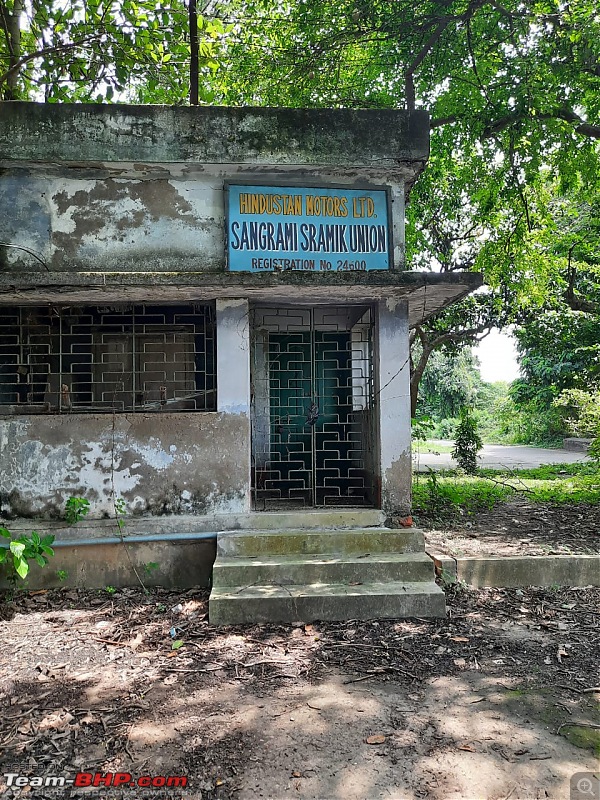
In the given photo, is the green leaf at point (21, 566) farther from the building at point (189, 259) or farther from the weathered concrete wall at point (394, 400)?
the weathered concrete wall at point (394, 400)

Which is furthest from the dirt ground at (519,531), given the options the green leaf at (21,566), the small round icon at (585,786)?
the green leaf at (21,566)

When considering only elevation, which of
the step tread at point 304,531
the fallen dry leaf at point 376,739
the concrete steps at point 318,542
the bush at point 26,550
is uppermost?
the bush at point 26,550

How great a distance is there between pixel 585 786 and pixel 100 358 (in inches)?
243

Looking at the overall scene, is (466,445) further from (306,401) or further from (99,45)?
(99,45)

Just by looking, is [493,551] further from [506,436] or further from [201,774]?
[506,436]

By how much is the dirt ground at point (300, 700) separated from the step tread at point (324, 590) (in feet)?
0.83

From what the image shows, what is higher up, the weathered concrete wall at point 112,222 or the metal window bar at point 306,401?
the weathered concrete wall at point 112,222

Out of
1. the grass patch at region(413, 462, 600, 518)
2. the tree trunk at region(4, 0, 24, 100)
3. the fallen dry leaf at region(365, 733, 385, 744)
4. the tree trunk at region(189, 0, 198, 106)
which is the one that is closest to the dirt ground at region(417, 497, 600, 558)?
the grass patch at region(413, 462, 600, 518)

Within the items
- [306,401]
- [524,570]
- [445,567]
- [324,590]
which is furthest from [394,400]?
[306,401]

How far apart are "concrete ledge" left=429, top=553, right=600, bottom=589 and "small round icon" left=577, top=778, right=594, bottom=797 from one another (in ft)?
9.25

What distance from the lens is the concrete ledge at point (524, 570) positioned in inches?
223

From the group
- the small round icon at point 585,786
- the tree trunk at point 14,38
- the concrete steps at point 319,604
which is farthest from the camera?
the tree trunk at point 14,38

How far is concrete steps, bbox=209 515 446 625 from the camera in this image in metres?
4.87

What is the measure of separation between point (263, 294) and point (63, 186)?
2.20m
